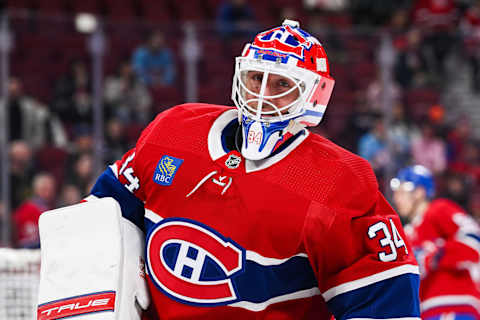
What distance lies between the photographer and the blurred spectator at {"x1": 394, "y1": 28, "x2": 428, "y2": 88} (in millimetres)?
6367

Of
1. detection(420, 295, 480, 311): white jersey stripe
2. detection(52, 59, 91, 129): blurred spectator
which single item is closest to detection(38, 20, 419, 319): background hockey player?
detection(420, 295, 480, 311): white jersey stripe

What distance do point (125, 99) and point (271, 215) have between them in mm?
3961

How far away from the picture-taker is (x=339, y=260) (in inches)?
79.1

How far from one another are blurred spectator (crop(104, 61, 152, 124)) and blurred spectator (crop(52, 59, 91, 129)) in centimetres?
17

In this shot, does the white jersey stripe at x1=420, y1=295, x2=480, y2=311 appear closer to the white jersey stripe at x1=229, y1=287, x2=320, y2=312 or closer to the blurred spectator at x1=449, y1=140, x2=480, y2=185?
the blurred spectator at x1=449, y1=140, x2=480, y2=185

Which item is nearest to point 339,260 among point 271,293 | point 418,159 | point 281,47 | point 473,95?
point 271,293

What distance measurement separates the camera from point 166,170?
2131mm

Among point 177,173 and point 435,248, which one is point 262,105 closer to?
point 177,173

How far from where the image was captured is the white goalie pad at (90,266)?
2.07 meters

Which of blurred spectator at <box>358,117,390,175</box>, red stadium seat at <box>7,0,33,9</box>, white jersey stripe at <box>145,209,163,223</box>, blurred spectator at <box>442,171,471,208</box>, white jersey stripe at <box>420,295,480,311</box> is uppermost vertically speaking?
white jersey stripe at <box>145,209,163,223</box>

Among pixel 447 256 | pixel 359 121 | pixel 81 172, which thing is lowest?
pixel 81 172

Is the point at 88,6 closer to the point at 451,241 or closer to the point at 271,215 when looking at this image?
the point at 451,241

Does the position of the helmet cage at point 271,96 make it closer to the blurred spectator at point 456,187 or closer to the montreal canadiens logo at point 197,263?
the montreal canadiens logo at point 197,263

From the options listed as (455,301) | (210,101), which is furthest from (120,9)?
(455,301)
